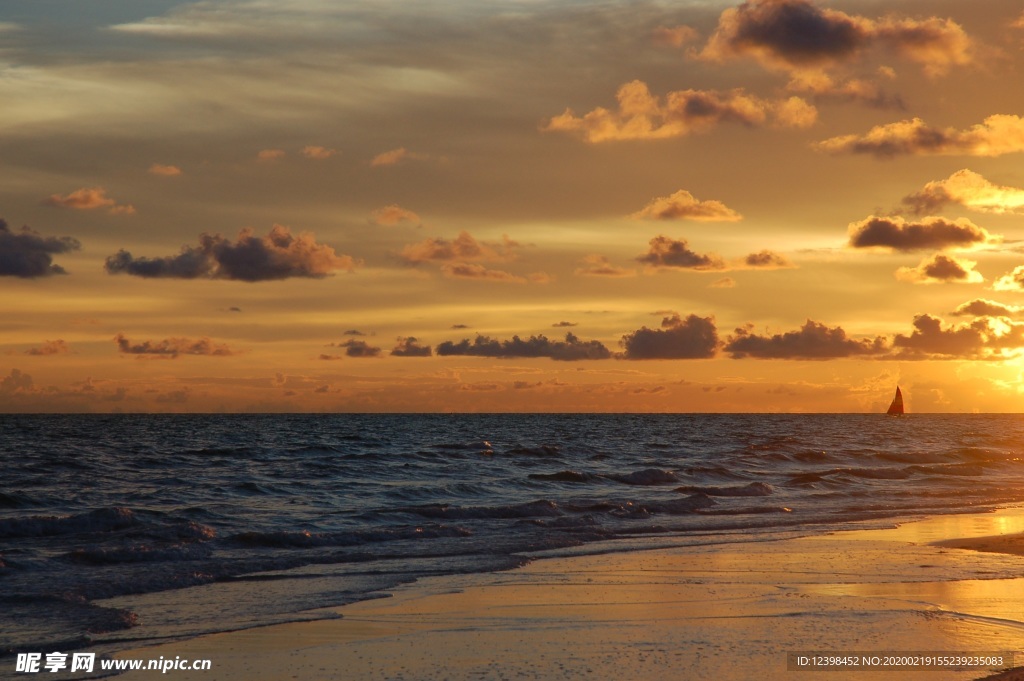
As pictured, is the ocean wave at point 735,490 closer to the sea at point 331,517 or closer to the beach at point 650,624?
the sea at point 331,517

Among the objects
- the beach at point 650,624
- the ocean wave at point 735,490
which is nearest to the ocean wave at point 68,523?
the beach at point 650,624

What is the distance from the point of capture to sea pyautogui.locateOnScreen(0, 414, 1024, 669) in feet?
53.9

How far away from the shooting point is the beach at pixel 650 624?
1184 centimetres

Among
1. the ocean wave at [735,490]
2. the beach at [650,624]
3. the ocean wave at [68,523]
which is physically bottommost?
the ocean wave at [735,490]

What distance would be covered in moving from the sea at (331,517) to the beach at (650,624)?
1.35m

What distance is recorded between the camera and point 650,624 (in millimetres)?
14117

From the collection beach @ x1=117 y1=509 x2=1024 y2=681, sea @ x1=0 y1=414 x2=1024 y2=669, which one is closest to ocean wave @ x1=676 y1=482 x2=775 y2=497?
sea @ x1=0 y1=414 x2=1024 y2=669

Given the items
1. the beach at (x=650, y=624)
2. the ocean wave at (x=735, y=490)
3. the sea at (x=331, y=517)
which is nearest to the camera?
the beach at (x=650, y=624)

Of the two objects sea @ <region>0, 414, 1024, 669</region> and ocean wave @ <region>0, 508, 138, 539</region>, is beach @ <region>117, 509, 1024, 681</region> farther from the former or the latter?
ocean wave @ <region>0, 508, 138, 539</region>

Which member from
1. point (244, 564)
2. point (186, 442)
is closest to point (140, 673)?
point (244, 564)

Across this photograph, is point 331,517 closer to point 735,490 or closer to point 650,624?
point 650,624

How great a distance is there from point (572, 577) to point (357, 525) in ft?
38.7

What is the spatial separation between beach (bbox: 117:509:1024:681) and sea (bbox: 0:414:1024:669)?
1348 mm

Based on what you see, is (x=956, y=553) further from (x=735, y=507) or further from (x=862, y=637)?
(x=735, y=507)
